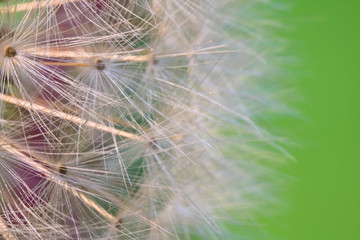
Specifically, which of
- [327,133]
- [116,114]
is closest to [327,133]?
[327,133]

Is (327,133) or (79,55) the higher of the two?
(327,133)

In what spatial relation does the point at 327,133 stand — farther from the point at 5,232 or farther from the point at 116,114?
the point at 5,232

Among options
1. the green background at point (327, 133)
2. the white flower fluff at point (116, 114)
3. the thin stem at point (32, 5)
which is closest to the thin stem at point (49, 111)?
the white flower fluff at point (116, 114)

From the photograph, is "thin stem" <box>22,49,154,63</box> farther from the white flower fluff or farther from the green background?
the green background

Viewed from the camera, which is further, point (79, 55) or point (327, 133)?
point (327, 133)

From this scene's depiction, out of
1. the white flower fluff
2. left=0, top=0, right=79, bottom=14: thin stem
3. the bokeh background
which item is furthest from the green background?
left=0, top=0, right=79, bottom=14: thin stem

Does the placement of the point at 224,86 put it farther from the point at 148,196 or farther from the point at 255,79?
the point at 148,196

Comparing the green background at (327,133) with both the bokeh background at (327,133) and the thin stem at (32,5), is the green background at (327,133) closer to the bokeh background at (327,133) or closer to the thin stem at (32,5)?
the bokeh background at (327,133)
